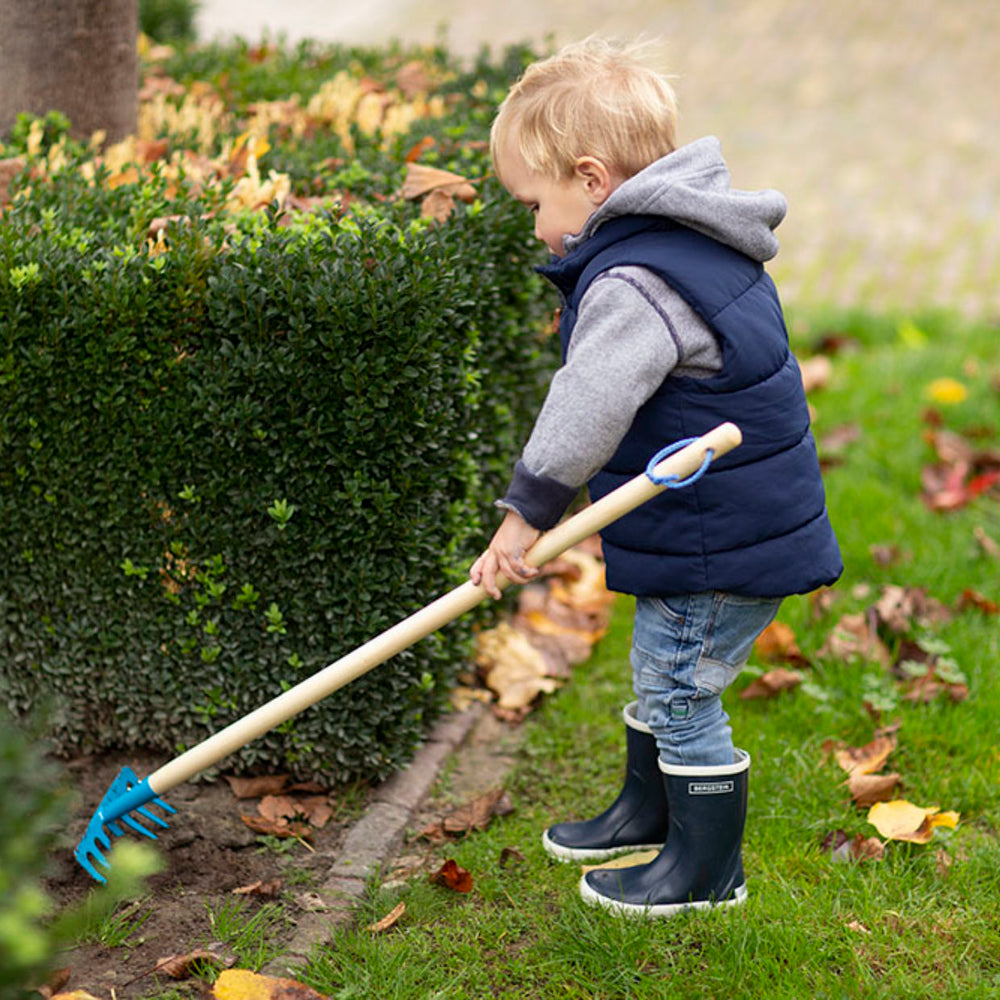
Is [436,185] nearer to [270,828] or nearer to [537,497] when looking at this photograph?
[537,497]

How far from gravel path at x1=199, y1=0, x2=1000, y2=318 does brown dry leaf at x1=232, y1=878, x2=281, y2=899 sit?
3.92 m

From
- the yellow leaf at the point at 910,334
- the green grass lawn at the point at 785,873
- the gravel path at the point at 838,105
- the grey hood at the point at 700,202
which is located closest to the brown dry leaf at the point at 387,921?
the green grass lawn at the point at 785,873

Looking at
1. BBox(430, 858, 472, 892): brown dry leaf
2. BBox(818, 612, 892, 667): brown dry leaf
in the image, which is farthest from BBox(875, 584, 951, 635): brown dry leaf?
BBox(430, 858, 472, 892): brown dry leaf

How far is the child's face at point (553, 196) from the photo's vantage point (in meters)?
2.38

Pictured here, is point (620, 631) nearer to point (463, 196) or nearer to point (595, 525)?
point (463, 196)

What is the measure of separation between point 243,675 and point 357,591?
0.35 m

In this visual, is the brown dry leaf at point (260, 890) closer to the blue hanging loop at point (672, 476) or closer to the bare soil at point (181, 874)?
the bare soil at point (181, 874)

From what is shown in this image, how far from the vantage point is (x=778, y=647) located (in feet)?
12.0

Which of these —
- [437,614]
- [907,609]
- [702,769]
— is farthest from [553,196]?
[907,609]

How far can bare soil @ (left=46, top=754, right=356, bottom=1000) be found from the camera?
Result: 2.43m

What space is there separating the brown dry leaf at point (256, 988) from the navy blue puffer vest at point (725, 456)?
3.10ft

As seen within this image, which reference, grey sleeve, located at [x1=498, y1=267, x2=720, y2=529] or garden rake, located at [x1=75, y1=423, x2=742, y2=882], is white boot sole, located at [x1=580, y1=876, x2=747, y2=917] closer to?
garden rake, located at [x1=75, y1=423, x2=742, y2=882]

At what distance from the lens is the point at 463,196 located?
10.8ft

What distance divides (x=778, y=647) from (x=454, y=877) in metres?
1.34
